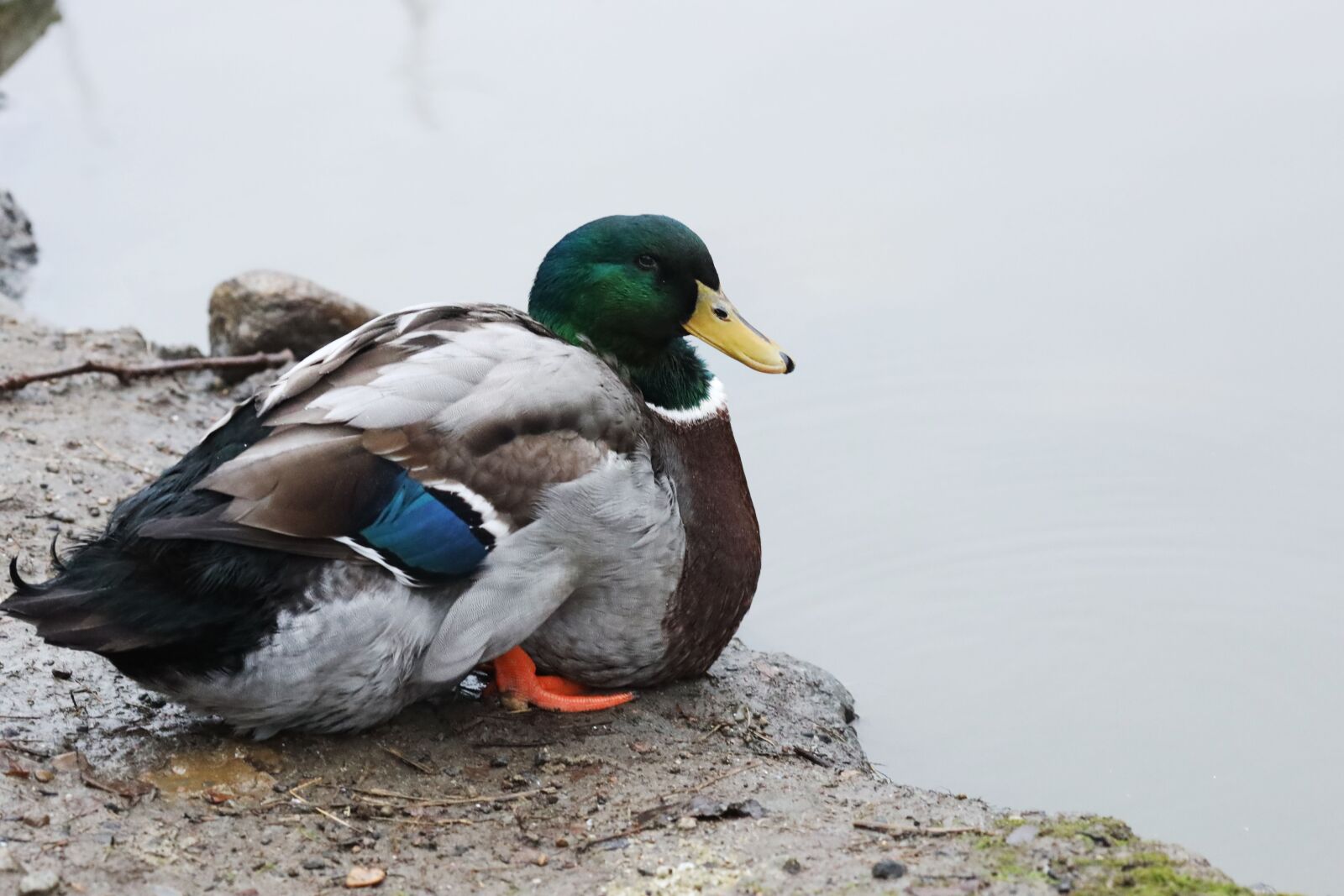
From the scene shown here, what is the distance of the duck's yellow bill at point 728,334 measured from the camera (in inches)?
182

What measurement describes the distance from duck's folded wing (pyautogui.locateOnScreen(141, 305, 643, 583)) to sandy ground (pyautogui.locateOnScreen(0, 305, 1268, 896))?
0.54 metres

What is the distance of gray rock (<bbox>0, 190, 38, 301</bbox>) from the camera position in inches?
329

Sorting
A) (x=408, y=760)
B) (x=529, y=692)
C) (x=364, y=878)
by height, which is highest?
Answer: (x=529, y=692)

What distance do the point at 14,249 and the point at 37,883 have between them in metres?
6.07

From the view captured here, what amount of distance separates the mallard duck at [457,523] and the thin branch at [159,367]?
92.2 inches

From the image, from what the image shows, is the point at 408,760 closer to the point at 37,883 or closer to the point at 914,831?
the point at 37,883

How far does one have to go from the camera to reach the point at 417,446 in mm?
3898

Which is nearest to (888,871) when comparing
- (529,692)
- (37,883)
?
(529,692)

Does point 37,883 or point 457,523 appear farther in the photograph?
point 457,523

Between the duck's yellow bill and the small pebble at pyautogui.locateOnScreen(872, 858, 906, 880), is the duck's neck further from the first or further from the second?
the small pebble at pyautogui.locateOnScreen(872, 858, 906, 880)

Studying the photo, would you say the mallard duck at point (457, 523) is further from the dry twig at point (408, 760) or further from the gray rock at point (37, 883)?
the gray rock at point (37, 883)

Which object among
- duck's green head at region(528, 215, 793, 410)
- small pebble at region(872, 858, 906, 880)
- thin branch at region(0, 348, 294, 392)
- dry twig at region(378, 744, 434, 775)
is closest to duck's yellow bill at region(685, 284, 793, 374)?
duck's green head at region(528, 215, 793, 410)

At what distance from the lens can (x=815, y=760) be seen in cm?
427

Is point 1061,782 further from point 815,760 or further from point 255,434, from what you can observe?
point 255,434
